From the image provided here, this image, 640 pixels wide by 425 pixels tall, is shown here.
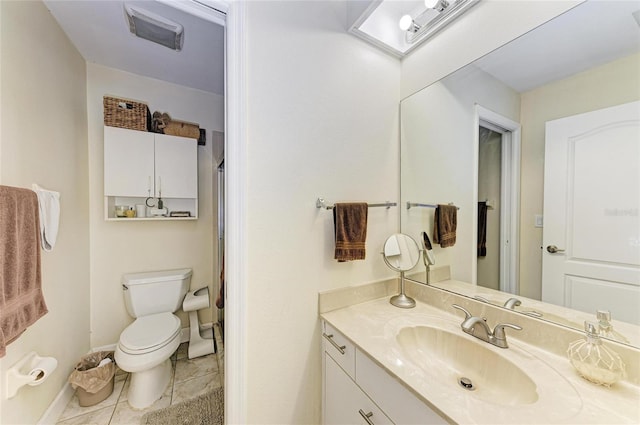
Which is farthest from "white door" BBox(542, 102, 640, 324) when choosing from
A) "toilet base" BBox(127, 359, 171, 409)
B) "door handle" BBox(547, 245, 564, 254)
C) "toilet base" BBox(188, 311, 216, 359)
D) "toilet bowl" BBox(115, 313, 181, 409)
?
"toilet base" BBox(188, 311, 216, 359)

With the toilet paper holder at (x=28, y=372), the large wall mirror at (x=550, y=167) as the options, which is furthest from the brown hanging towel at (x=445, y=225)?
the toilet paper holder at (x=28, y=372)

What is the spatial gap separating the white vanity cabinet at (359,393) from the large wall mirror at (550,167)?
0.61 meters

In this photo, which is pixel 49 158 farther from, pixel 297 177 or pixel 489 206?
pixel 489 206

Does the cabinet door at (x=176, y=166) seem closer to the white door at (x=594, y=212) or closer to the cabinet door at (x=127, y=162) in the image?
the cabinet door at (x=127, y=162)

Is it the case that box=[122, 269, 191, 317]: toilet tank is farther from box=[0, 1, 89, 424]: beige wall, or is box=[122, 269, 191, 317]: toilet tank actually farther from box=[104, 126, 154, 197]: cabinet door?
box=[104, 126, 154, 197]: cabinet door

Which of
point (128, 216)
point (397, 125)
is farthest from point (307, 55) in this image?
point (128, 216)

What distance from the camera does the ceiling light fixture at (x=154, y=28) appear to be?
1392mm

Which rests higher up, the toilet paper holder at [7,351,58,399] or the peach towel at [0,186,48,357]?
the peach towel at [0,186,48,357]

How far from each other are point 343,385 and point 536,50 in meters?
1.55

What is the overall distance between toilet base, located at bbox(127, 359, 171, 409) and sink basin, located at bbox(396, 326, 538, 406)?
1665 mm

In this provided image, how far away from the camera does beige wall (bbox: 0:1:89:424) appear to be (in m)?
1.07

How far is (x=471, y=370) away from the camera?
0.87m

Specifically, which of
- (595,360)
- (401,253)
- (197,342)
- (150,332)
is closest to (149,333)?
(150,332)

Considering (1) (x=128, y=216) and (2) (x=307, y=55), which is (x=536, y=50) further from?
(1) (x=128, y=216)
